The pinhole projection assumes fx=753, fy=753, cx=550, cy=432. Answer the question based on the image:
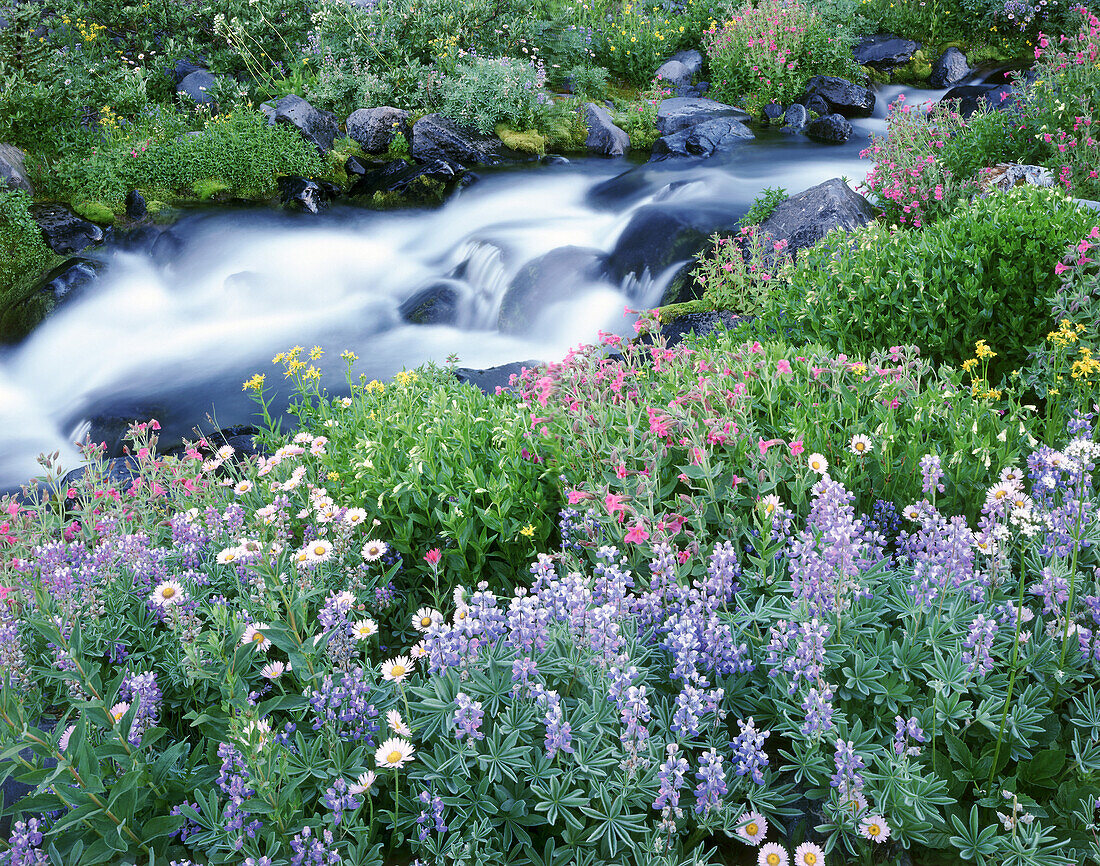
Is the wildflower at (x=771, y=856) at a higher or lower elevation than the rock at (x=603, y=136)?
higher

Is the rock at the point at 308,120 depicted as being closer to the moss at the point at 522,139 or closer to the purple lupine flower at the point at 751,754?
the moss at the point at 522,139

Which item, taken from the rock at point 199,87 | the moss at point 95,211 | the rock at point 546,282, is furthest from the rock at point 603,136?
the moss at point 95,211

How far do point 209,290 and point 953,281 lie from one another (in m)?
7.96

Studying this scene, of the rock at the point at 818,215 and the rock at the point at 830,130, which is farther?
the rock at the point at 830,130

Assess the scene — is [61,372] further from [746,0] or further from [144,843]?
[746,0]

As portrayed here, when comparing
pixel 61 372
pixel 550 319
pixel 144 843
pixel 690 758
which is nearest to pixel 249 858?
pixel 144 843

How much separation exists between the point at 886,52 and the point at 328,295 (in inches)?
483

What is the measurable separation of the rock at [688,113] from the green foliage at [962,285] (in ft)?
25.3

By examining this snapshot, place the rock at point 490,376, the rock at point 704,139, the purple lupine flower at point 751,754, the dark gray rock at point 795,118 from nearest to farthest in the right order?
the purple lupine flower at point 751,754 → the rock at point 490,376 → the rock at point 704,139 → the dark gray rock at point 795,118

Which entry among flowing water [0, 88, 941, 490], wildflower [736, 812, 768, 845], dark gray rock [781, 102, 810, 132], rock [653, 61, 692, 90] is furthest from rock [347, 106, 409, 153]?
wildflower [736, 812, 768, 845]

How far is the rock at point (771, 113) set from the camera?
1233 cm

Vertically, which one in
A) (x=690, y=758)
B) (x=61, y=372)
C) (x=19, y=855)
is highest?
(x=19, y=855)

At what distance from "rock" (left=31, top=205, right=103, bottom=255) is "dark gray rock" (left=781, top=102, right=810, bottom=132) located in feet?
32.9

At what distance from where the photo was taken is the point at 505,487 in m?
3.03
